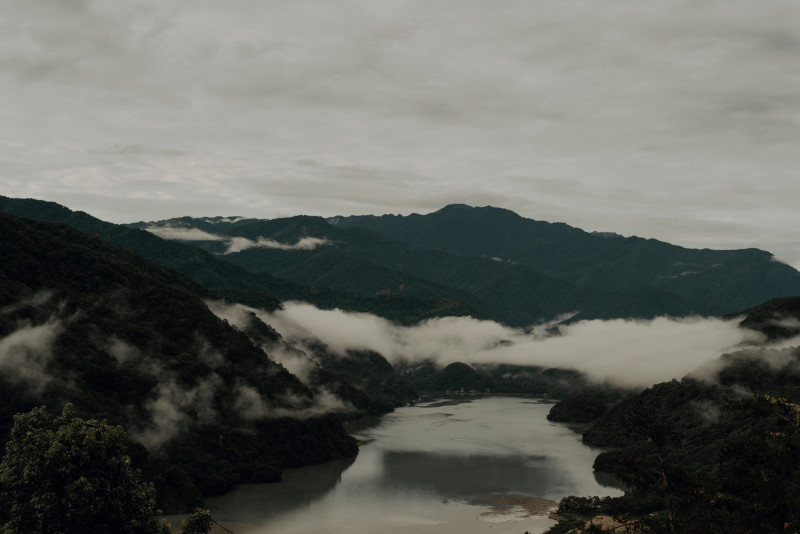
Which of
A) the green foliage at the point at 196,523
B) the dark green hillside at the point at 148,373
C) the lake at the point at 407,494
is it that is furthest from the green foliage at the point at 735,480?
the dark green hillside at the point at 148,373

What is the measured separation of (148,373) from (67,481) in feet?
350

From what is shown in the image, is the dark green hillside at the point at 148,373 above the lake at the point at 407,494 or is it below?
above

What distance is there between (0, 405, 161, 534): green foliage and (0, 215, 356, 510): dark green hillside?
2816 inches

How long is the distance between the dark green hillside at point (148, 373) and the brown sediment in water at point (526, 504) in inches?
1930

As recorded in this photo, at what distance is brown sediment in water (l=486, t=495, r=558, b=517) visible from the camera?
135m

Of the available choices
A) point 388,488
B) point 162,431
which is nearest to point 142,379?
point 162,431

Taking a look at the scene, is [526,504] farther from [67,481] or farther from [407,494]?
[67,481]

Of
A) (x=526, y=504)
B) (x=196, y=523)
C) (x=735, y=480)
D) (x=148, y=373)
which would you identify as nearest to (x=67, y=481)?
(x=196, y=523)

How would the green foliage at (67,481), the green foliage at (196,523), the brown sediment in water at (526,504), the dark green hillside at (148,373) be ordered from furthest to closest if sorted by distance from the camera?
the dark green hillside at (148,373) → the brown sediment in water at (526,504) → the green foliage at (196,523) → the green foliage at (67,481)

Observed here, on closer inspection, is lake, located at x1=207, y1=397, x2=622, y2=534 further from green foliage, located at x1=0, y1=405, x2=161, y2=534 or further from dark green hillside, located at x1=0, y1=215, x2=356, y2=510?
green foliage, located at x1=0, y1=405, x2=161, y2=534

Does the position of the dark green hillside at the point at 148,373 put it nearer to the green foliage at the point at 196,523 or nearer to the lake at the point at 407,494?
the lake at the point at 407,494

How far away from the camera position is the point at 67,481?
57406mm

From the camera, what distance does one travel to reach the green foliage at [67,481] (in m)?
56.5

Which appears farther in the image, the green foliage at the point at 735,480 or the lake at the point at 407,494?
the lake at the point at 407,494
